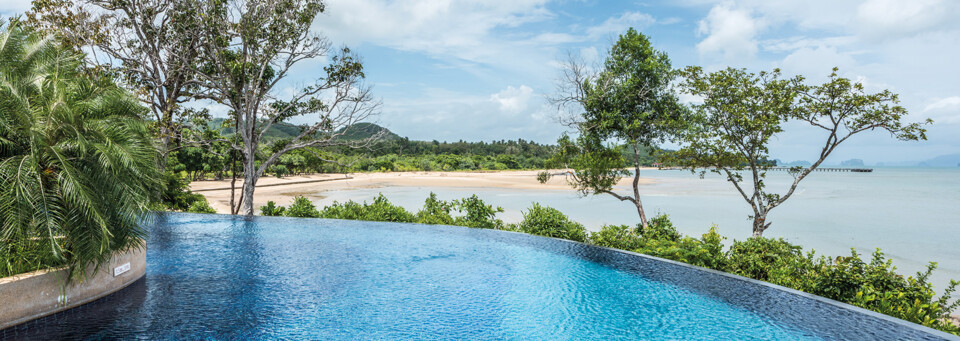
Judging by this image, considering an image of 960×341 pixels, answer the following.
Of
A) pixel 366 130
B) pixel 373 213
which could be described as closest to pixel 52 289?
pixel 373 213

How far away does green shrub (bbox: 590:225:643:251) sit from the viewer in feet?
30.4

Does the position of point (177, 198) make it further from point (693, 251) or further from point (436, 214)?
point (693, 251)

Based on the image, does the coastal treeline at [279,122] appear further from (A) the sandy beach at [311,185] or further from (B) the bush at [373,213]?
(A) the sandy beach at [311,185]

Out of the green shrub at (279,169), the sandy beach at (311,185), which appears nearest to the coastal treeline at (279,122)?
the sandy beach at (311,185)

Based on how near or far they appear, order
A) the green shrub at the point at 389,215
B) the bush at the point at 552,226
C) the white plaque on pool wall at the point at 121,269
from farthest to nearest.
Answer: the green shrub at the point at 389,215
the bush at the point at 552,226
the white plaque on pool wall at the point at 121,269

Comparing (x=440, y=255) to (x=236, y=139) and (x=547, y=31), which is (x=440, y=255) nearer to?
(x=236, y=139)

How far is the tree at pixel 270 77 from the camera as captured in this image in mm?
13047

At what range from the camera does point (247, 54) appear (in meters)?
13.4

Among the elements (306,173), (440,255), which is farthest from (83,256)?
(306,173)

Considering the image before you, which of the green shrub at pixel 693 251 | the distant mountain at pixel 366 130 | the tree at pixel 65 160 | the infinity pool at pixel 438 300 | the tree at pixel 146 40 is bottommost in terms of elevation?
the infinity pool at pixel 438 300

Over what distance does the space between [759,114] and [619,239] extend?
18.6 ft

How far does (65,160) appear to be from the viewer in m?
4.90

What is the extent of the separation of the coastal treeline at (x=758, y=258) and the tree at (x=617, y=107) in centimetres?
357

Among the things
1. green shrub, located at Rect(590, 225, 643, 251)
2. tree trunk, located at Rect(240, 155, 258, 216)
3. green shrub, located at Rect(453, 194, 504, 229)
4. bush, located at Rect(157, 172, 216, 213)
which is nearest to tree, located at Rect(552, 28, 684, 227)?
green shrub, located at Rect(453, 194, 504, 229)
